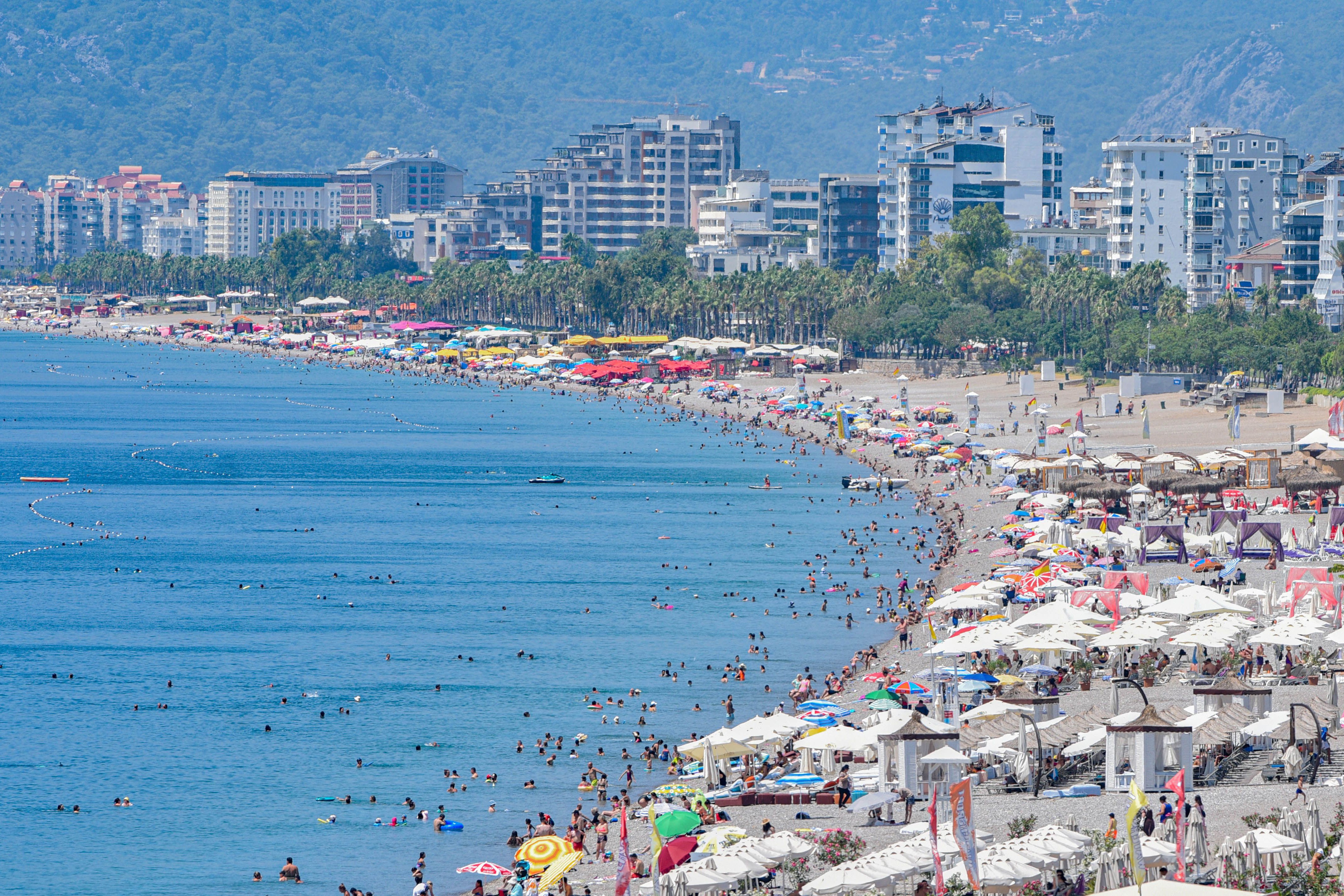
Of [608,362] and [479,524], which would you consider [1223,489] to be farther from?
[608,362]

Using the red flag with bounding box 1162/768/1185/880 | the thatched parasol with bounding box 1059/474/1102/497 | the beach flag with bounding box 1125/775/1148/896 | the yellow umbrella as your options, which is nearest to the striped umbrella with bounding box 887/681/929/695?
the yellow umbrella

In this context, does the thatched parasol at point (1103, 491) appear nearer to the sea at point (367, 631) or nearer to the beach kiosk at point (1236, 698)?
the sea at point (367, 631)

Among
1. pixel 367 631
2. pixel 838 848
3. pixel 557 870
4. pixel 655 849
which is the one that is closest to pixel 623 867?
pixel 655 849

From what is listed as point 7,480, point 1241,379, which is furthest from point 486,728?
point 1241,379

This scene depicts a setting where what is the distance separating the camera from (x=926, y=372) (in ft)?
480

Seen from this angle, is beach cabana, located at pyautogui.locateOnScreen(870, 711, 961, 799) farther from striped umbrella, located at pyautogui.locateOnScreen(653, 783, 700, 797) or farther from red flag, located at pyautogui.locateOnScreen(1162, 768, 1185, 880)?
red flag, located at pyautogui.locateOnScreen(1162, 768, 1185, 880)

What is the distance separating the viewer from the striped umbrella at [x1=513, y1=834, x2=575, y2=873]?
36.0m

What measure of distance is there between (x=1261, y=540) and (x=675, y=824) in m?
35.0

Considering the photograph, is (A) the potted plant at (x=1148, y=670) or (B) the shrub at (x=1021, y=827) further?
(A) the potted plant at (x=1148, y=670)

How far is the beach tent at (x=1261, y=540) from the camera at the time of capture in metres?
63.0

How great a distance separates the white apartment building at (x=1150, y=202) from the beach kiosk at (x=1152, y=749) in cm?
14926

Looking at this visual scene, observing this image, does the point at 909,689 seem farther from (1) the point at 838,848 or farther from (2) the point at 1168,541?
(2) the point at 1168,541

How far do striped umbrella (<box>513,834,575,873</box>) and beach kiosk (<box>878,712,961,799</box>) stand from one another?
6325 mm

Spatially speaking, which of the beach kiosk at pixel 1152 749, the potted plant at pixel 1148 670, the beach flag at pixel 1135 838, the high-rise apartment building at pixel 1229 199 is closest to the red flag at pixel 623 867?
the beach flag at pixel 1135 838
